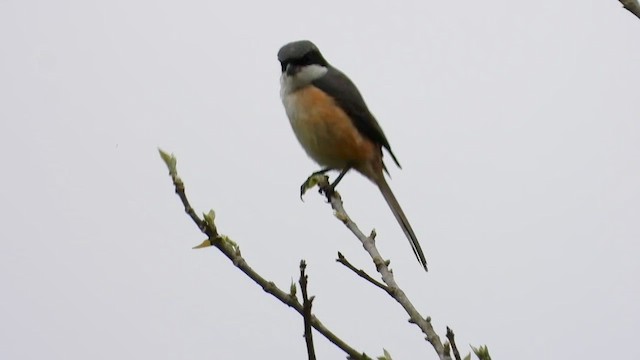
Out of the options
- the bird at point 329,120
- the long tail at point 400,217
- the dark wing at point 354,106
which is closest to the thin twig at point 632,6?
the long tail at point 400,217

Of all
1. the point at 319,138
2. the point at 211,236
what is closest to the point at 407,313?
the point at 211,236

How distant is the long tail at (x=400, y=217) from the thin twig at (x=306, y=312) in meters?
2.79

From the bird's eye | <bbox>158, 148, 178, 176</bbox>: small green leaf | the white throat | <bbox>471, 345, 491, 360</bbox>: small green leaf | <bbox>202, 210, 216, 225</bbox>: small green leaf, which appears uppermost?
the bird's eye

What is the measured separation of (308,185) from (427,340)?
78.0 inches

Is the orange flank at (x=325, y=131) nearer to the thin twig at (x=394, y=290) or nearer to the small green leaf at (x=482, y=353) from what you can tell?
the thin twig at (x=394, y=290)

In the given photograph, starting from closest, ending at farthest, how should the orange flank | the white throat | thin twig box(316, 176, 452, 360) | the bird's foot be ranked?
1. thin twig box(316, 176, 452, 360)
2. the bird's foot
3. the orange flank
4. the white throat

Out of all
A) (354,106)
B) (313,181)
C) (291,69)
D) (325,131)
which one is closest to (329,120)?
(325,131)

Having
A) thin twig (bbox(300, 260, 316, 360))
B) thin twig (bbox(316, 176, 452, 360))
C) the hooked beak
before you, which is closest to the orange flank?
the hooked beak

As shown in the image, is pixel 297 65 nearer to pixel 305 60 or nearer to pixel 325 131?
pixel 305 60

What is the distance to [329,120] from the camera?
6387 millimetres

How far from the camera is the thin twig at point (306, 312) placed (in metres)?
2.39

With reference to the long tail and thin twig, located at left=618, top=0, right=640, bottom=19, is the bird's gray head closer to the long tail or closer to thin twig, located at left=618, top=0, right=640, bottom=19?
the long tail

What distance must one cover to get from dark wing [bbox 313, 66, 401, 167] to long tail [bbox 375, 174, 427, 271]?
20 centimetres

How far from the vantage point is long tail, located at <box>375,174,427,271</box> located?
559 cm
